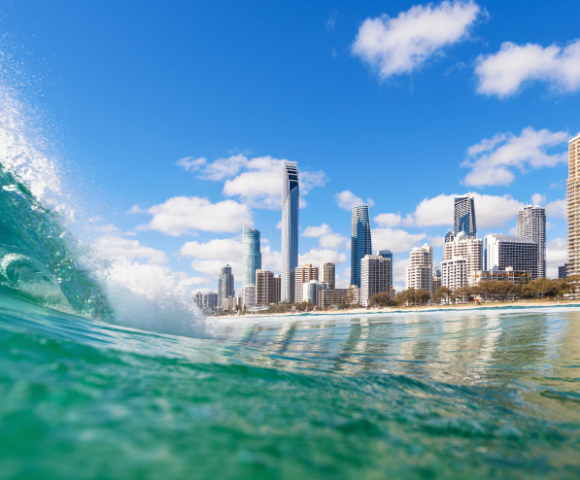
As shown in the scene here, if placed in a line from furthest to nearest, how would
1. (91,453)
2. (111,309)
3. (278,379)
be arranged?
1. (111,309)
2. (278,379)
3. (91,453)

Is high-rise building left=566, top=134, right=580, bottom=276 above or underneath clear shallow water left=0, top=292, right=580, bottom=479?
above

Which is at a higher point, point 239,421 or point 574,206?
point 574,206

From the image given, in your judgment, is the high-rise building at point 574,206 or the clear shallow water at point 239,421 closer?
the clear shallow water at point 239,421

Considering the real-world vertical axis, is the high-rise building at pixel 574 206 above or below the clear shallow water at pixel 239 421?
above

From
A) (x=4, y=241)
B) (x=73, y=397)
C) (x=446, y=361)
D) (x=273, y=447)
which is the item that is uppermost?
(x=4, y=241)

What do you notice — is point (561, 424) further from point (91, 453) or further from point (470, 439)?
point (91, 453)

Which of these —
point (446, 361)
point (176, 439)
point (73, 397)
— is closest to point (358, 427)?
point (176, 439)

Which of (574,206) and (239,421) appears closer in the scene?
(239,421)

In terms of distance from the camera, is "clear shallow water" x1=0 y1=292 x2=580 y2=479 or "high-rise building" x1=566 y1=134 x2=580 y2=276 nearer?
"clear shallow water" x1=0 y1=292 x2=580 y2=479
